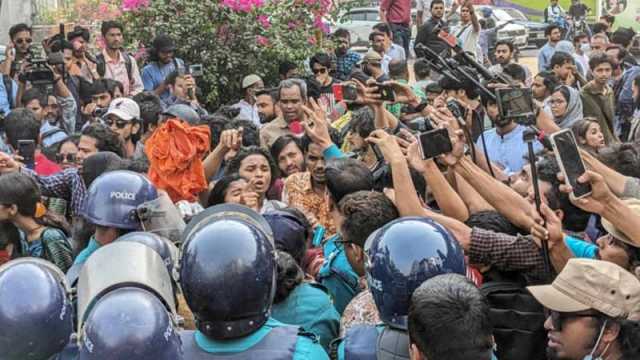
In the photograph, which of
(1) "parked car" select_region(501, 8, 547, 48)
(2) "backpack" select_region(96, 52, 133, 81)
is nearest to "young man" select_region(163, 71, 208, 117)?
(2) "backpack" select_region(96, 52, 133, 81)

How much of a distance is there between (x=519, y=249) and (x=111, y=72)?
764 centimetres

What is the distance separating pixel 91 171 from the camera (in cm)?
596

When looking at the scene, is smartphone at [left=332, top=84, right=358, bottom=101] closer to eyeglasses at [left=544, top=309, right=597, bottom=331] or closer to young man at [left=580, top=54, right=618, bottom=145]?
young man at [left=580, top=54, right=618, bottom=145]

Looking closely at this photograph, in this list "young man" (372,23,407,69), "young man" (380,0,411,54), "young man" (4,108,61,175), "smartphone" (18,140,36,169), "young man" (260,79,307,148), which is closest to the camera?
"smartphone" (18,140,36,169)

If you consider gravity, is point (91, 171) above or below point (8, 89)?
above

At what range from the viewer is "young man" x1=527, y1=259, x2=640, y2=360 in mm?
3496

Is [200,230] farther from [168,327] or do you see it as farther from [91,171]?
[91,171]

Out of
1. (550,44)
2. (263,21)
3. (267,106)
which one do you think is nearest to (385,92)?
(267,106)

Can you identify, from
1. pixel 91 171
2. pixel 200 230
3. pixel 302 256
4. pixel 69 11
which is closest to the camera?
pixel 200 230

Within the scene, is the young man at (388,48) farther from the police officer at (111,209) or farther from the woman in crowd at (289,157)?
the police officer at (111,209)

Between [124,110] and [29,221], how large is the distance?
2.88 m

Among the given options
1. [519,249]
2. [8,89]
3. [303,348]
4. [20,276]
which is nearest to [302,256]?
[519,249]

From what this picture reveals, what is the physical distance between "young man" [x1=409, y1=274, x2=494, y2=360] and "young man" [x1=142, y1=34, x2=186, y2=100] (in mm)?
8433

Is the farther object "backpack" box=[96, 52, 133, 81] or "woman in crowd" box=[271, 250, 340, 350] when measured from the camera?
"backpack" box=[96, 52, 133, 81]
